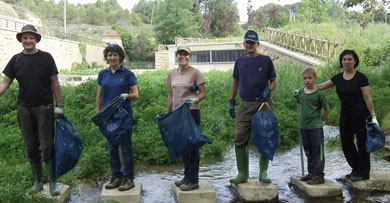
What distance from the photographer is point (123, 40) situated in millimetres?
52562

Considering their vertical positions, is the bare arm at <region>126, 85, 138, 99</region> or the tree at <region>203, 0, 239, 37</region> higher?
the tree at <region>203, 0, 239, 37</region>

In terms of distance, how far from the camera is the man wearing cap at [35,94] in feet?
14.2

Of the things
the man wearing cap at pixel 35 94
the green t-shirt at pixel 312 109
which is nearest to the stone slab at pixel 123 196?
the man wearing cap at pixel 35 94

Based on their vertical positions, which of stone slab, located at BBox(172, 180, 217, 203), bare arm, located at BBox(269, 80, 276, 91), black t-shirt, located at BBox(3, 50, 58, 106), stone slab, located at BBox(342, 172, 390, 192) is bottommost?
stone slab, located at BBox(342, 172, 390, 192)

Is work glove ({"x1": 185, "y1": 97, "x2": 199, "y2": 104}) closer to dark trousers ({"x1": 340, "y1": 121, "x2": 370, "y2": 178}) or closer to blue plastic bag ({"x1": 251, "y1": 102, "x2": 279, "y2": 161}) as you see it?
blue plastic bag ({"x1": 251, "y1": 102, "x2": 279, "y2": 161})

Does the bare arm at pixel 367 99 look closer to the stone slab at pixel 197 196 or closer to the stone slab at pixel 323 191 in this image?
the stone slab at pixel 323 191

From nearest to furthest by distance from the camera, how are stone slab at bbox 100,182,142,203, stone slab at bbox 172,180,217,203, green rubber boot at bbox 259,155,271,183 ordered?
stone slab at bbox 100,182,142,203 < stone slab at bbox 172,180,217,203 < green rubber boot at bbox 259,155,271,183

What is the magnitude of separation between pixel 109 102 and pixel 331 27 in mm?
25221

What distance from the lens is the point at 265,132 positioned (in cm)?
448

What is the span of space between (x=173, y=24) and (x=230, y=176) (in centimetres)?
4509

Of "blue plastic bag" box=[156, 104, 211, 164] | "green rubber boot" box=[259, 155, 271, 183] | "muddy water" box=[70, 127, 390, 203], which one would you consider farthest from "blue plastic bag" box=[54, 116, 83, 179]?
"green rubber boot" box=[259, 155, 271, 183]

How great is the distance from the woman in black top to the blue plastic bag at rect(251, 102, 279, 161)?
41.4 inches

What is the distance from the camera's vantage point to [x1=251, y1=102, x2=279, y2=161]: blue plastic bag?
4.48 m

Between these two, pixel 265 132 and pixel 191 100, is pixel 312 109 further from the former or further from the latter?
pixel 191 100
